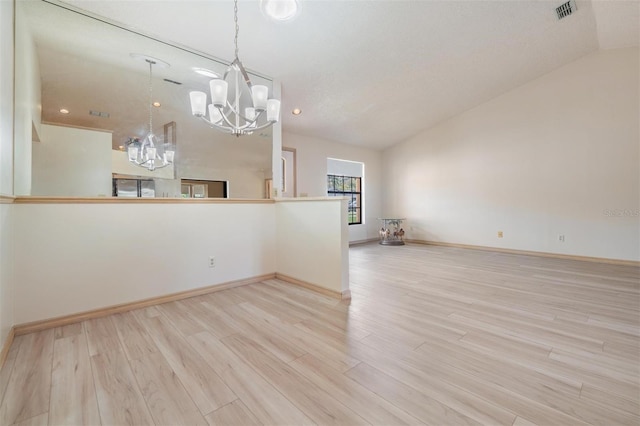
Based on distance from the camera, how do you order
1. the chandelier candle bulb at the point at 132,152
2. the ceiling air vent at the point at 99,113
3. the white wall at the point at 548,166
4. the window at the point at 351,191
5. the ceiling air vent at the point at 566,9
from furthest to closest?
the window at the point at 351,191
the white wall at the point at 548,166
the ceiling air vent at the point at 566,9
the chandelier candle bulb at the point at 132,152
the ceiling air vent at the point at 99,113

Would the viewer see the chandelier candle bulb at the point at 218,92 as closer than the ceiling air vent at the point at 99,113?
Yes

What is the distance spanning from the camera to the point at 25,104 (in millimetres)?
2061

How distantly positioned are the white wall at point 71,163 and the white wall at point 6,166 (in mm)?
300

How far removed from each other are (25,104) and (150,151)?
2.83 ft

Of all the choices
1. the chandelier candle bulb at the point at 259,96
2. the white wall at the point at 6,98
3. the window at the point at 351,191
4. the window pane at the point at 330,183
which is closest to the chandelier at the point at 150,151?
the white wall at the point at 6,98

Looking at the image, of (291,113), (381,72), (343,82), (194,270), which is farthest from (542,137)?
(194,270)

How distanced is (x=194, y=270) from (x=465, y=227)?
5.30 m

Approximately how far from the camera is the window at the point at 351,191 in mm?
6572

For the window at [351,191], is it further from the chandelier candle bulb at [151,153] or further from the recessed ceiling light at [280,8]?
the chandelier candle bulb at [151,153]

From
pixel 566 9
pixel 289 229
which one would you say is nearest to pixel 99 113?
pixel 289 229

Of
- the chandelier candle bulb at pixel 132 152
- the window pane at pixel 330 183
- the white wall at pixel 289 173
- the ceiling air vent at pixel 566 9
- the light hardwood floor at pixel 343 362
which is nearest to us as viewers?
the light hardwood floor at pixel 343 362

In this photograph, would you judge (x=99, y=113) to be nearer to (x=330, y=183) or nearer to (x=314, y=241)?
(x=314, y=241)

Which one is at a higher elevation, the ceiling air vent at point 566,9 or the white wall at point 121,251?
the ceiling air vent at point 566,9

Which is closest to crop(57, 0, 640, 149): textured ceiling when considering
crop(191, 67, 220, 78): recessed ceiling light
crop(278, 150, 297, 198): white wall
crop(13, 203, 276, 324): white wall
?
crop(191, 67, 220, 78): recessed ceiling light
